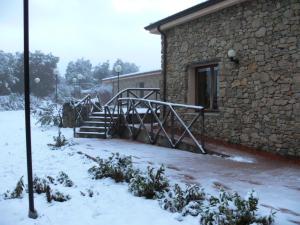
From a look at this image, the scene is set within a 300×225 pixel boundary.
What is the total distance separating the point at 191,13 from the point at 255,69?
88.3 inches

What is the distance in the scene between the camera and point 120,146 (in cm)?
855

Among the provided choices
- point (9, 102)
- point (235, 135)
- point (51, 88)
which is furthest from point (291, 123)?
point (51, 88)

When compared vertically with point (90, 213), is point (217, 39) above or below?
above

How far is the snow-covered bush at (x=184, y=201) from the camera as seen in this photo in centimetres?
→ 379

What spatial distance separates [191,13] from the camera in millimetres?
8812

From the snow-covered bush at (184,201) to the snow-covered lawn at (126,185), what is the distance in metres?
0.09

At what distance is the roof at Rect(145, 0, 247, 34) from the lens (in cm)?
796

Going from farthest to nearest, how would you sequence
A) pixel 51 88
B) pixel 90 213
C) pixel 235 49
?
pixel 51 88 → pixel 235 49 → pixel 90 213

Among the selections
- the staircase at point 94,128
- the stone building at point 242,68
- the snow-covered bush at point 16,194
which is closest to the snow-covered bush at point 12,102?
the staircase at point 94,128

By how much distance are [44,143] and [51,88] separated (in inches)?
955

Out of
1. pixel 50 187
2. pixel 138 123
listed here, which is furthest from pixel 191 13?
pixel 50 187

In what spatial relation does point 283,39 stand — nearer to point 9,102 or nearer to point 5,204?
point 5,204

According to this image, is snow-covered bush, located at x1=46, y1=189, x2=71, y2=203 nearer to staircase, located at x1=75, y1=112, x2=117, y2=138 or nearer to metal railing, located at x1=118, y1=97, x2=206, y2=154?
metal railing, located at x1=118, y1=97, x2=206, y2=154

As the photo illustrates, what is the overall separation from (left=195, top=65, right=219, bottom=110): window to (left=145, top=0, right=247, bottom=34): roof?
123cm
